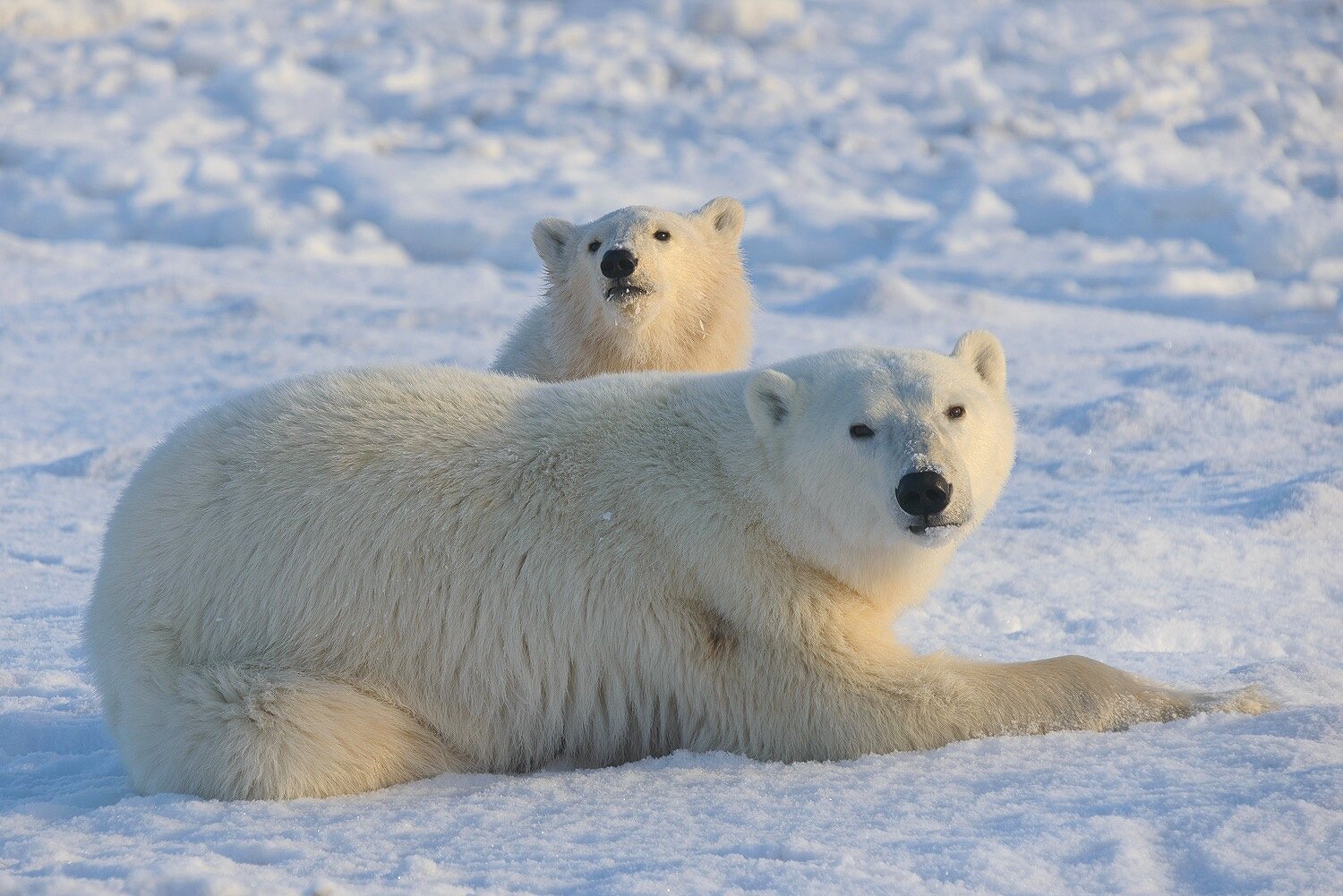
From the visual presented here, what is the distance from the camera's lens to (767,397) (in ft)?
10.4

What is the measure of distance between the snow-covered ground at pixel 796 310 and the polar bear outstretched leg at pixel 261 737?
0.29 ft

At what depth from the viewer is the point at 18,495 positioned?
5.78 meters

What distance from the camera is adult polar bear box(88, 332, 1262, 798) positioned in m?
3.00

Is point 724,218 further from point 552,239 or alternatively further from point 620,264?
point 620,264

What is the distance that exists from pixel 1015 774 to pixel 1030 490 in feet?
10.3

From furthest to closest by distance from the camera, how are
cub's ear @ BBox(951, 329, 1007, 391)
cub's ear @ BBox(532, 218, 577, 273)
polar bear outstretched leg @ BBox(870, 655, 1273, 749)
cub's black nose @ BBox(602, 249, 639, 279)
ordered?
1. cub's ear @ BBox(532, 218, 577, 273)
2. cub's black nose @ BBox(602, 249, 639, 279)
3. cub's ear @ BBox(951, 329, 1007, 391)
4. polar bear outstretched leg @ BBox(870, 655, 1273, 749)

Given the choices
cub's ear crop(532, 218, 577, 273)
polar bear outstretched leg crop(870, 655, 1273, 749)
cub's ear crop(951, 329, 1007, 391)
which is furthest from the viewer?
cub's ear crop(532, 218, 577, 273)

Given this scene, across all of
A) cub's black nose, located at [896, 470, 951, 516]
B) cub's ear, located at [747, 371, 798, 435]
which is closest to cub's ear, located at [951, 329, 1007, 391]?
cub's ear, located at [747, 371, 798, 435]

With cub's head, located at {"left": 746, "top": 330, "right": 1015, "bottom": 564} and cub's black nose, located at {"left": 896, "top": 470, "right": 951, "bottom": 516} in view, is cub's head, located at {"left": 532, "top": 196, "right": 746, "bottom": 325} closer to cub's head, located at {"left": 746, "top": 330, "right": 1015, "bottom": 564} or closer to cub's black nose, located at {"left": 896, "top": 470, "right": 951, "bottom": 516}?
cub's head, located at {"left": 746, "top": 330, "right": 1015, "bottom": 564}

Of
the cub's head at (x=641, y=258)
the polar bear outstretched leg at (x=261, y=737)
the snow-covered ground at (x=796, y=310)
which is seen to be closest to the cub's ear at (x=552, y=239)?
the cub's head at (x=641, y=258)

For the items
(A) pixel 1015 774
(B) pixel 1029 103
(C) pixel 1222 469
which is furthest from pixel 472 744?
(B) pixel 1029 103

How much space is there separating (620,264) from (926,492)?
2606 millimetres

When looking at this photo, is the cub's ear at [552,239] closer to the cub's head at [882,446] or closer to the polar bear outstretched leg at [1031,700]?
the cub's head at [882,446]

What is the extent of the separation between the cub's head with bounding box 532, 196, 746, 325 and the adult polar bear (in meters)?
2.04
